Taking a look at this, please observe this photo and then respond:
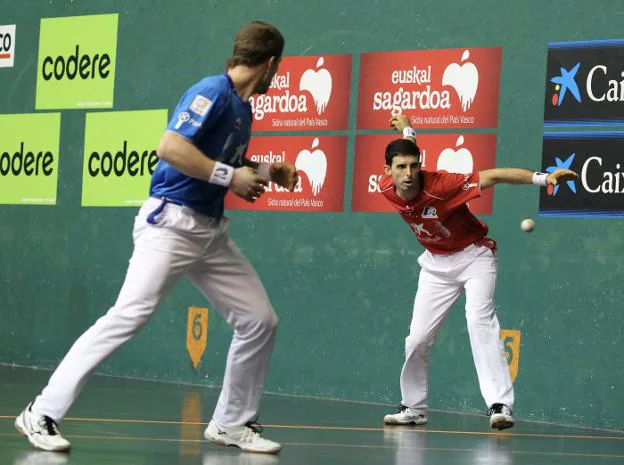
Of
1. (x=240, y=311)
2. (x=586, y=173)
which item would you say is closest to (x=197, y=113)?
(x=240, y=311)

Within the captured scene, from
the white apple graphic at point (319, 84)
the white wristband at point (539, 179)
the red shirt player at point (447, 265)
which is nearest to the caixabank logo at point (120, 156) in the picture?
the white apple graphic at point (319, 84)

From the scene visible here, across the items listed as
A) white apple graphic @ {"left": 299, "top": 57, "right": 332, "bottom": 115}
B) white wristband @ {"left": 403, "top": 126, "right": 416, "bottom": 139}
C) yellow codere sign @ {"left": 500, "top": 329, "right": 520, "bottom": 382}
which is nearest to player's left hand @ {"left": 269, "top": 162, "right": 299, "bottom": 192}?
white wristband @ {"left": 403, "top": 126, "right": 416, "bottom": 139}

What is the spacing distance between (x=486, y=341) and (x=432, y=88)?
228 cm

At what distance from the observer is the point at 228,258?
Result: 5.71 meters

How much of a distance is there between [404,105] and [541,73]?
1040mm

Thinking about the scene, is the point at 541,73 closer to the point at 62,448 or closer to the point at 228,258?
the point at 228,258

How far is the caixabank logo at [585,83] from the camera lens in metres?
8.05

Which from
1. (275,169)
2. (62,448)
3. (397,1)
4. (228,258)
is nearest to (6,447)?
(62,448)

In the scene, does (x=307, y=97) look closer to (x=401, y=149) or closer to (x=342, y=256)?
(x=342, y=256)

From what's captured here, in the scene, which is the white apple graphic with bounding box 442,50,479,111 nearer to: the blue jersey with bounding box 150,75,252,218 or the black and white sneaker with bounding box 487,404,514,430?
the black and white sneaker with bounding box 487,404,514,430

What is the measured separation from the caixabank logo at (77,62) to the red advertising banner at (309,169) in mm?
1614

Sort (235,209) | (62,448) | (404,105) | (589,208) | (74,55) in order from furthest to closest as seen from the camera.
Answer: (74,55) → (235,209) → (404,105) → (589,208) → (62,448)

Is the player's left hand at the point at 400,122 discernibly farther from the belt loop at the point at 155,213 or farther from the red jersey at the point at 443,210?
the belt loop at the point at 155,213

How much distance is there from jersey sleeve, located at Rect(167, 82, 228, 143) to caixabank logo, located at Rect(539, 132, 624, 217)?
3.47 m
